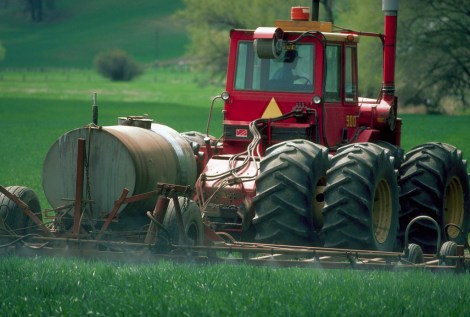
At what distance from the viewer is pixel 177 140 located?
1273 centimetres

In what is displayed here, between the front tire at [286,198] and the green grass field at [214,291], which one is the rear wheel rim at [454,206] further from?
the green grass field at [214,291]

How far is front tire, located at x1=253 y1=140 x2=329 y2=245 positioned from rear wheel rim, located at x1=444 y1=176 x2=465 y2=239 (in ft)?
11.5

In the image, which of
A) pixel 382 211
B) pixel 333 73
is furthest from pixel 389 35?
pixel 382 211

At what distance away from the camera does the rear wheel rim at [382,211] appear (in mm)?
12680

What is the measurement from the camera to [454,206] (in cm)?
1480

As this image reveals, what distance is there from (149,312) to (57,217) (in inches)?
142

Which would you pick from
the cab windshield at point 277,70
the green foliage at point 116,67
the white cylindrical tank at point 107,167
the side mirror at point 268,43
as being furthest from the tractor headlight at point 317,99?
the green foliage at point 116,67

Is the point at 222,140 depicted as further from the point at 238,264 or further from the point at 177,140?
the point at 238,264

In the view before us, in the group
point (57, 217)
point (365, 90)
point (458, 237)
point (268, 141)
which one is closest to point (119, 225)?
point (57, 217)

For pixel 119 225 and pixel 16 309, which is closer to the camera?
pixel 16 309

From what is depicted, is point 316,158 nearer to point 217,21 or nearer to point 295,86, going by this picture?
point 295,86

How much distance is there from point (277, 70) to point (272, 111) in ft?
1.72

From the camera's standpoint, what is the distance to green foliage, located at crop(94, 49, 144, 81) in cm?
13875

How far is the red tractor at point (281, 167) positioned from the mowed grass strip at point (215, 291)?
2.36 feet
